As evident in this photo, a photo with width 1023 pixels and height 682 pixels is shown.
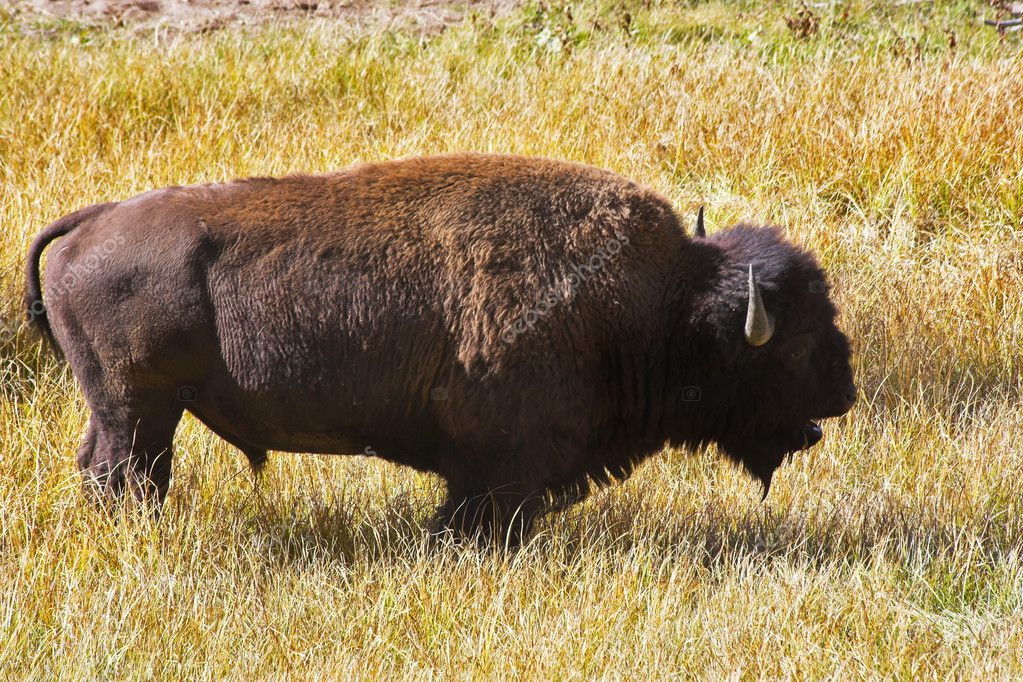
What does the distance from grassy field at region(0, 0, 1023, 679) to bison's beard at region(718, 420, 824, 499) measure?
0.31m

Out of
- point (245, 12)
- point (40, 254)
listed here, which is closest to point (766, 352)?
point (40, 254)

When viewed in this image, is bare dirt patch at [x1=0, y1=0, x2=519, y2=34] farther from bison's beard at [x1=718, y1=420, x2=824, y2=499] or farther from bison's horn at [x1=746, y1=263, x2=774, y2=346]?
bison's horn at [x1=746, y1=263, x2=774, y2=346]

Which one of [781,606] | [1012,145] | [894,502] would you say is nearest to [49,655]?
[781,606]

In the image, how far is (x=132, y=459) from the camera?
3.94 meters

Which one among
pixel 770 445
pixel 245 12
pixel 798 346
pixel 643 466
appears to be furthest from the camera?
pixel 245 12

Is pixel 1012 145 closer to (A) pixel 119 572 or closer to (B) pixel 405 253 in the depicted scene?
(B) pixel 405 253

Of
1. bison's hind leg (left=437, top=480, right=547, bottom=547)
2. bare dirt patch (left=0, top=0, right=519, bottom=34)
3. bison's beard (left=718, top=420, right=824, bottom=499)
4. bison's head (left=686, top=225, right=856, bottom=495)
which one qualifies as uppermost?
bare dirt patch (left=0, top=0, right=519, bottom=34)

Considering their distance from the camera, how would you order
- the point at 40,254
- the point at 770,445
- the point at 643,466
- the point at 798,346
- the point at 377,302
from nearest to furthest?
1. the point at 377,302
2. the point at 40,254
3. the point at 798,346
4. the point at 770,445
5. the point at 643,466

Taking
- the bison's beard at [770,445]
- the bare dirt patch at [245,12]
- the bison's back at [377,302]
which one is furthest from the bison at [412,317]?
the bare dirt patch at [245,12]

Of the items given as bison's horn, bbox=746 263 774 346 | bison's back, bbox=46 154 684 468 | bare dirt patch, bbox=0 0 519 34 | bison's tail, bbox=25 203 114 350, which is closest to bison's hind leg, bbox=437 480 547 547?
bison's back, bbox=46 154 684 468

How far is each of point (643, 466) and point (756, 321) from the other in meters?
1.38

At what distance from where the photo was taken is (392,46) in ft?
29.1

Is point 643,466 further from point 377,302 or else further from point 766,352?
point 377,302

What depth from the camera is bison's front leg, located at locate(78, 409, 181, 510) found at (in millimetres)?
3916
